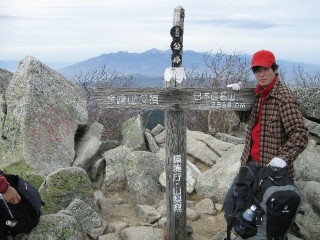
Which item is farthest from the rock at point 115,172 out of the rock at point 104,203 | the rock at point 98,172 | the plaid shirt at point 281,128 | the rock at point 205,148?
the plaid shirt at point 281,128

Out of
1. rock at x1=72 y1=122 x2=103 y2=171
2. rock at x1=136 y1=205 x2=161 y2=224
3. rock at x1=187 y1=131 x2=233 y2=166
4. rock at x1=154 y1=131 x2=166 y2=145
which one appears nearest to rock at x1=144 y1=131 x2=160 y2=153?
rock at x1=154 y1=131 x2=166 y2=145

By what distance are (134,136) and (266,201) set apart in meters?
6.36

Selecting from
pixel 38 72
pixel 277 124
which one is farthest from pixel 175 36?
pixel 38 72

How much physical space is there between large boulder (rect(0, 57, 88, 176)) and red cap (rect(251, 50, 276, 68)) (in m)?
5.11

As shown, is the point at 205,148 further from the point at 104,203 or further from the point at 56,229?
the point at 56,229

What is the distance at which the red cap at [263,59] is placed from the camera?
211 inches

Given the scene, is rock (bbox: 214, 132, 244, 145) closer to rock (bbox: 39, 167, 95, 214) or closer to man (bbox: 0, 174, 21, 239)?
rock (bbox: 39, 167, 95, 214)

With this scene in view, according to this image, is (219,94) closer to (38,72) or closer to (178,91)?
(178,91)

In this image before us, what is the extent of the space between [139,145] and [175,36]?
477 cm

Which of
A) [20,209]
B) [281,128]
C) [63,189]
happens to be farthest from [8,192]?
[281,128]

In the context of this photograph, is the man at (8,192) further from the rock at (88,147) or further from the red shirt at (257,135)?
the rock at (88,147)

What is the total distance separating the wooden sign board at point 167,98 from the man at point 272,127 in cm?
71

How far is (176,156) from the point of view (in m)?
6.72

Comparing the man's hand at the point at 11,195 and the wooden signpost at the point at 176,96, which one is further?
the wooden signpost at the point at 176,96
